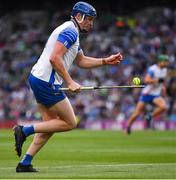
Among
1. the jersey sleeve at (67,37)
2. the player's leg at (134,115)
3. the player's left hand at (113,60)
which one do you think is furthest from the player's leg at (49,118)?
the player's leg at (134,115)

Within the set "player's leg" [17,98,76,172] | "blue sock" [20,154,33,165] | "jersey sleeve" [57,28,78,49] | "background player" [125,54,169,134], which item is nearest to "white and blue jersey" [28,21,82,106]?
"jersey sleeve" [57,28,78,49]

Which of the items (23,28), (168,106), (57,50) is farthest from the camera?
(23,28)

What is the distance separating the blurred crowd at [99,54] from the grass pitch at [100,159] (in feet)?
36.2

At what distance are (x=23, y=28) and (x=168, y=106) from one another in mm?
11040

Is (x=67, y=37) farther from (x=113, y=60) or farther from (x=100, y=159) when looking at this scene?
(x=100, y=159)

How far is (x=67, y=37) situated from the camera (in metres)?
12.5

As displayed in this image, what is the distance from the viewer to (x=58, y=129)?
12.6 meters

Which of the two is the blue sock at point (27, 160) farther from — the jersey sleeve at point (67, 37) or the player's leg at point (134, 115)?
the player's leg at point (134, 115)

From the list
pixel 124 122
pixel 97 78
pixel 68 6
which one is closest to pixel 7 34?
pixel 68 6

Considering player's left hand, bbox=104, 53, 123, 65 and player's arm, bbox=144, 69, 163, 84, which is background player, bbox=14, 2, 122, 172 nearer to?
player's left hand, bbox=104, 53, 123, 65

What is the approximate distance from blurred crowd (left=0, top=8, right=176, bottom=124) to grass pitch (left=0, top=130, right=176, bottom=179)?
11022 mm

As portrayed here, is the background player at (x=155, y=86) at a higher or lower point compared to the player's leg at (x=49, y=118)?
lower

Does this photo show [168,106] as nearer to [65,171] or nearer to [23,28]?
[23,28]

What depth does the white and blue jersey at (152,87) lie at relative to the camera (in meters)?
26.1
